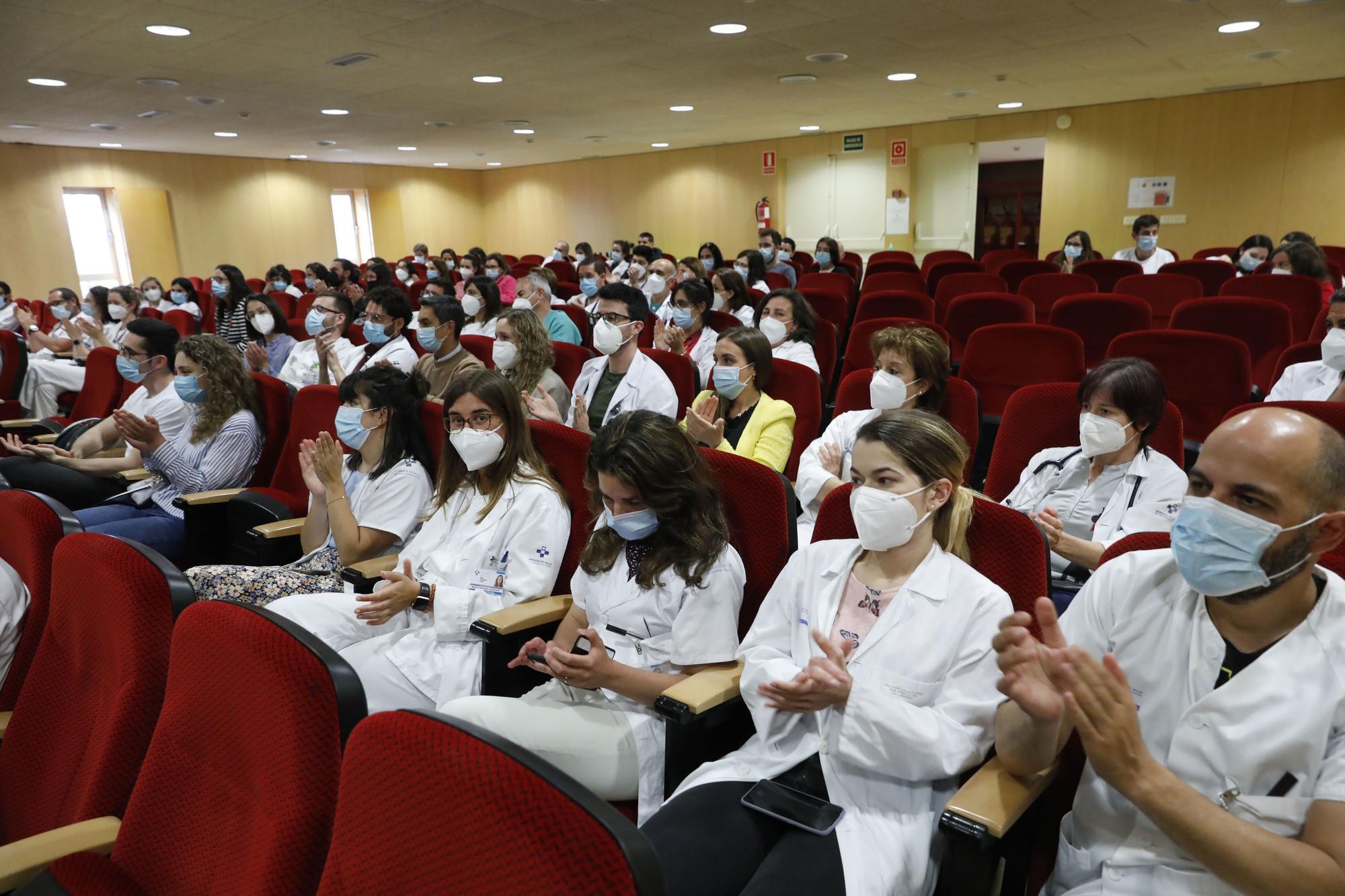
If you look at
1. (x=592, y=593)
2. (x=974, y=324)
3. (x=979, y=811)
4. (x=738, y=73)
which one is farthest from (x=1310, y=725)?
(x=738, y=73)

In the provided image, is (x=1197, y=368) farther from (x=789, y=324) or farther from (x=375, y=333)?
(x=375, y=333)

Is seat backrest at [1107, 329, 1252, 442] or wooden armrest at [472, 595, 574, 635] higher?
seat backrest at [1107, 329, 1252, 442]

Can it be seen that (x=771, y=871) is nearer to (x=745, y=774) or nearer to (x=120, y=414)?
(x=745, y=774)

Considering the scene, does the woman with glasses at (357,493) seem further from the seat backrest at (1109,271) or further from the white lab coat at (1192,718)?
the seat backrest at (1109,271)

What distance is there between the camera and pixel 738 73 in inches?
319

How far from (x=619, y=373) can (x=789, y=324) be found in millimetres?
1055

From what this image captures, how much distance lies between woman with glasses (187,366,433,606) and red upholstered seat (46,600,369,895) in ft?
4.04

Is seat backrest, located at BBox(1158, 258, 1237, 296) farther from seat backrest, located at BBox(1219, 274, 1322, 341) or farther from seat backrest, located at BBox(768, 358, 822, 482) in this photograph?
seat backrest, located at BBox(768, 358, 822, 482)

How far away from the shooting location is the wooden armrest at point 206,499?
3211mm

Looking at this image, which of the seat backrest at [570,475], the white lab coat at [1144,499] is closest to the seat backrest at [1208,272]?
the white lab coat at [1144,499]

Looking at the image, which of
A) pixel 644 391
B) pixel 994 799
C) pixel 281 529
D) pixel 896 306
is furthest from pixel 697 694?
pixel 896 306

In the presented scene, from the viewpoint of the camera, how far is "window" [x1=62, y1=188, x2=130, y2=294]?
14.4 m

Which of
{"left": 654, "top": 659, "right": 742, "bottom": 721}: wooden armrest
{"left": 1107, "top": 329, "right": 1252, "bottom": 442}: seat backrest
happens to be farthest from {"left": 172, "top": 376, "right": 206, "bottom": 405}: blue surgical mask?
{"left": 1107, "top": 329, "right": 1252, "bottom": 442}: seat backrest

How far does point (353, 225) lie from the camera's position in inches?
751
